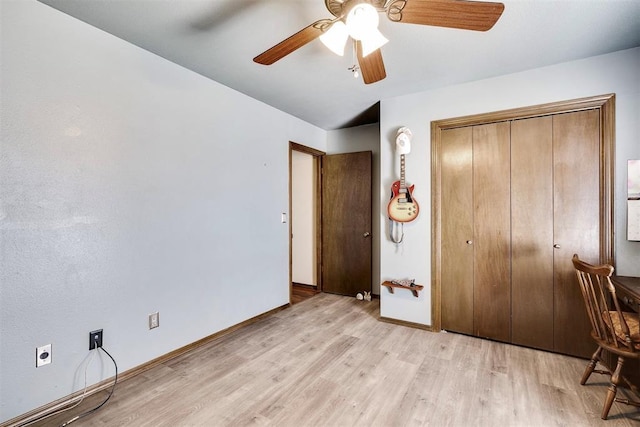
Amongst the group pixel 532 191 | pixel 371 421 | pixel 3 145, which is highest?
pixel 3 145

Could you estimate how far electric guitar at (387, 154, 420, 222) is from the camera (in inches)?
118

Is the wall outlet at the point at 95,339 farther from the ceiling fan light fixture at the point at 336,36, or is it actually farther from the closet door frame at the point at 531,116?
the closet door frame at the point at 531,116

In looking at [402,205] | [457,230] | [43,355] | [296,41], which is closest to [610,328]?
[457,230]

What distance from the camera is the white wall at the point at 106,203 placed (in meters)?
1.67

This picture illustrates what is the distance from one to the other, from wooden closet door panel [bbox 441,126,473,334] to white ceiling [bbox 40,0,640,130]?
64cm

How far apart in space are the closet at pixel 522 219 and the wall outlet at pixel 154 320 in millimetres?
2512

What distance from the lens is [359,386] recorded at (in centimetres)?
204

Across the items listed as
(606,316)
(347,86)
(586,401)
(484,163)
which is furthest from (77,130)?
(586,401)

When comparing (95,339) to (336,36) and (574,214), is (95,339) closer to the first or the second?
(336,36)

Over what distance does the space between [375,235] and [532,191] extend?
1986mm

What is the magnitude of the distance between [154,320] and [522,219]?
10.5 ft

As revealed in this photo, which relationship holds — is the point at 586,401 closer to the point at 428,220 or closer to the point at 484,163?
the point at 428,220

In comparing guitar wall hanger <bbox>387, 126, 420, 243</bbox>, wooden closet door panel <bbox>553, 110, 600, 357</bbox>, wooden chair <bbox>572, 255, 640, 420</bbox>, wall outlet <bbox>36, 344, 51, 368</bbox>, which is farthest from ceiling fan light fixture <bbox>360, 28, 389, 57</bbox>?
wall outlet <bbox>36, 344, 51, 368</bbox>

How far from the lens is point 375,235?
416 centimetres
